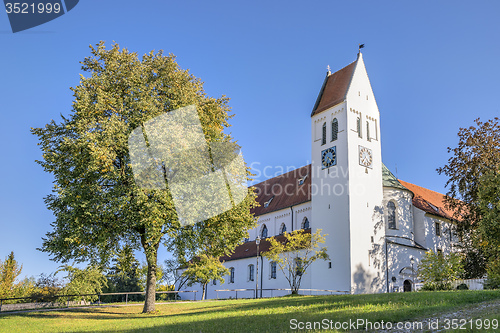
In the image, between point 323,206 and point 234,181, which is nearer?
point 234,181

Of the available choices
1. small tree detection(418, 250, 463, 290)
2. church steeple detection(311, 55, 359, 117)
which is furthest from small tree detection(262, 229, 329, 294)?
church steeple detection(311, 55, 359, 117)

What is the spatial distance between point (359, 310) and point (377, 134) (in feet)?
96.0

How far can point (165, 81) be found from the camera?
22.4 meters

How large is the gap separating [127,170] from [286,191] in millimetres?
28004

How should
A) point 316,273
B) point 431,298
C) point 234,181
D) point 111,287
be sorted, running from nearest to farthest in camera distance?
point 431,298, point 234,181, point 316,273, point 111,287

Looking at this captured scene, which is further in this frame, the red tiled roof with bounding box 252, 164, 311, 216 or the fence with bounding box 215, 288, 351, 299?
the red tiled roof with bounding box 252, 164, 311, 216

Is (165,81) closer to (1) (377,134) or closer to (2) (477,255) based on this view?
(1) (377,134)

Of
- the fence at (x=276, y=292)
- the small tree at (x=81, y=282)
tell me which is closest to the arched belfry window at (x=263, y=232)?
the fence at (x=276, y=292)

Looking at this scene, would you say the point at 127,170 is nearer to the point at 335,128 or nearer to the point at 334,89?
the point at 335,128

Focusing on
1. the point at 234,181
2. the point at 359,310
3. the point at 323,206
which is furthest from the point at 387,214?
the point at 359,310

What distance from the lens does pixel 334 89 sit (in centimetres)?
4044

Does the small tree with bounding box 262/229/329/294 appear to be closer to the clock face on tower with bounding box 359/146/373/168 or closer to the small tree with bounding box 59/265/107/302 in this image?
the clock face on tower with bounding box 359/146/373/168

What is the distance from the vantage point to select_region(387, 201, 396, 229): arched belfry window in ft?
126

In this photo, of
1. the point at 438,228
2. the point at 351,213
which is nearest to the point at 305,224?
the point at 351,213
